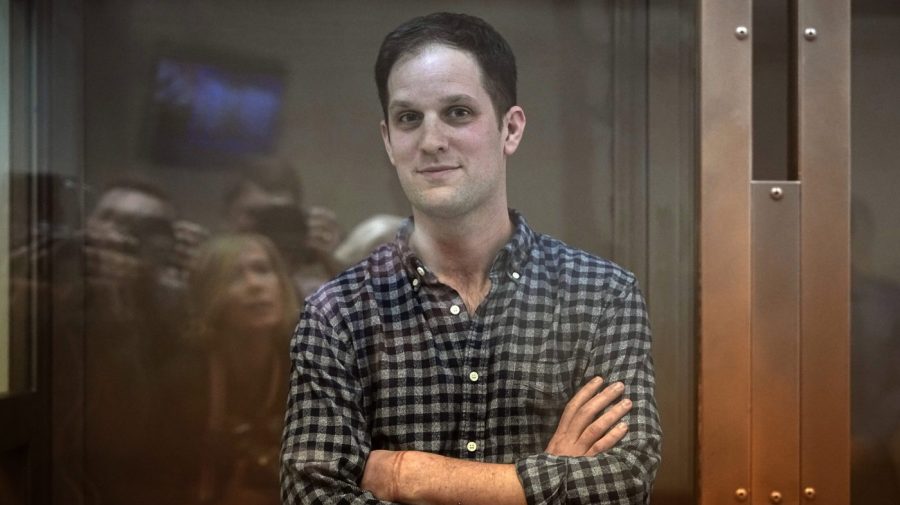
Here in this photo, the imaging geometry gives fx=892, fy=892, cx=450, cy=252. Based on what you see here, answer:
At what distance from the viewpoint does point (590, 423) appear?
1.01 m

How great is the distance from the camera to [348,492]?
99cm

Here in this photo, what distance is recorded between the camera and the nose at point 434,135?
1.00m

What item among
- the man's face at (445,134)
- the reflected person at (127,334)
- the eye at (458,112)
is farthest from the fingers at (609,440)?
the reflected person at (127,334)

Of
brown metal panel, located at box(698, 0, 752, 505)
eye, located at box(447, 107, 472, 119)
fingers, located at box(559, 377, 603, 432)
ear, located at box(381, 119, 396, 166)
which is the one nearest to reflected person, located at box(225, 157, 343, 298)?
ear, located at box(381, 119, 396, 166)

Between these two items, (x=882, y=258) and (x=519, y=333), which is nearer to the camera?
(x=519, y=333)

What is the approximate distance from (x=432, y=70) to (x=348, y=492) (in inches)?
18.9

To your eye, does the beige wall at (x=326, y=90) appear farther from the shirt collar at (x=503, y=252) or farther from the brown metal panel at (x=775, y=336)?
the brown metal panel at (x=775, y=336)

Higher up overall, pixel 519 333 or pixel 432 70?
pixel 432 70

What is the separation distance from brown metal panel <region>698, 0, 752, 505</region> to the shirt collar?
242 millimetres

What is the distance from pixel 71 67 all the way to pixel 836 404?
107cm

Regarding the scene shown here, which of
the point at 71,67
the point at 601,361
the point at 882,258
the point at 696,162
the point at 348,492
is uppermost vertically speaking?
the point at 71,67

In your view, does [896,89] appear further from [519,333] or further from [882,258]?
[519,333]

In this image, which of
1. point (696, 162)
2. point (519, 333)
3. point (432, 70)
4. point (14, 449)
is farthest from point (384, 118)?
point (14, 449)

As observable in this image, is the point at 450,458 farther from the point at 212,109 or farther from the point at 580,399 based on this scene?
the point at 212,109
